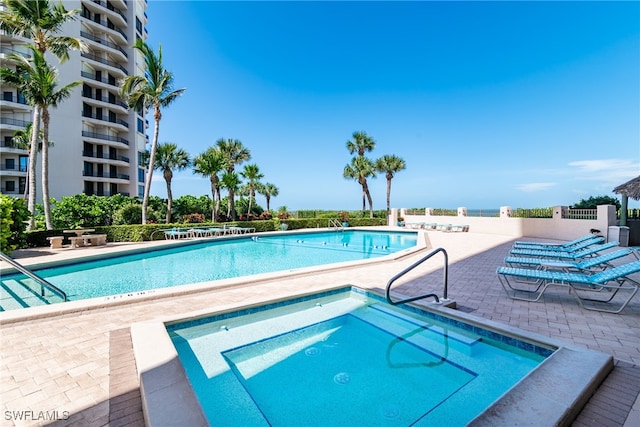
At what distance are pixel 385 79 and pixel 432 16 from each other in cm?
749

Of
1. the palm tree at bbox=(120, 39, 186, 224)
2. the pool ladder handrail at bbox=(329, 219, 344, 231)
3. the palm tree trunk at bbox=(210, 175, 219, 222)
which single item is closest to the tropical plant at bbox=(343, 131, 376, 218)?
the pool ladder handrail at bbox=(329, 219, 344, 231)

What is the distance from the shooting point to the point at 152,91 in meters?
16.2

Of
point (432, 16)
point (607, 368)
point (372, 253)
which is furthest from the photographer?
point (432, 16)

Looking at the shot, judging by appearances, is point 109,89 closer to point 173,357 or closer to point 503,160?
point 173,357

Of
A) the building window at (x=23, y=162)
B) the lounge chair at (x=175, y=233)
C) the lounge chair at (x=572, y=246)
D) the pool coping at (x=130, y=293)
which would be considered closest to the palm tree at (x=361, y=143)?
the lounge chair at (x=175, y=233)

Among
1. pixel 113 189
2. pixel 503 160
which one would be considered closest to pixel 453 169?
pixel 503 160

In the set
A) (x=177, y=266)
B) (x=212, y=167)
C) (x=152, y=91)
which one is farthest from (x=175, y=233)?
(x=212, y=167)

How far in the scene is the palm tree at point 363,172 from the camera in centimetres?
2866

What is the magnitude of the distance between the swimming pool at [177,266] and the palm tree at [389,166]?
13094mm

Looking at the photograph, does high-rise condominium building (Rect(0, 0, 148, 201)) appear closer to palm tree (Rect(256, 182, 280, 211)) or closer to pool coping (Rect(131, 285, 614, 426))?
palm tree (Rect(256, 182, 280, 211))

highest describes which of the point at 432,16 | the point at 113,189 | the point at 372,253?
the point at 432,16

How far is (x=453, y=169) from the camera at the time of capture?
36.4 m

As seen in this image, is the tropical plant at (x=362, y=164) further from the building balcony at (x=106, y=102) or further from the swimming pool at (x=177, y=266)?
the building balcony at (x=106, y=102)

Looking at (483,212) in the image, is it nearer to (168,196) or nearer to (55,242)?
(168,196)
